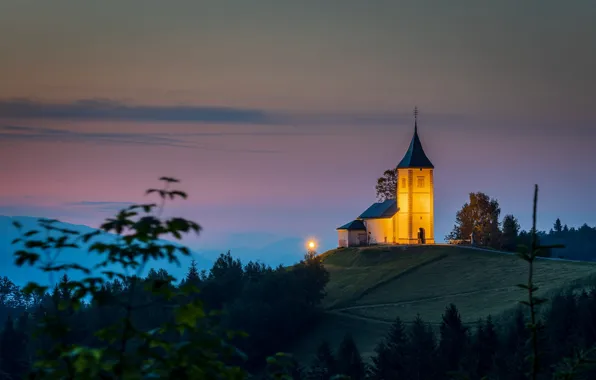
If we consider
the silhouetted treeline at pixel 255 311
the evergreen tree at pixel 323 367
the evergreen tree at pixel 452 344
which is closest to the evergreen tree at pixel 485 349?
the evergreen tree at pixel 452 344

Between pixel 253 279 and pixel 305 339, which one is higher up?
pixel 253 279

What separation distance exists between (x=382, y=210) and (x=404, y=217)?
3742 mm

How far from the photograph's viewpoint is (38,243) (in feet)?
30.8

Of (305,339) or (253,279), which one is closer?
(305,339)

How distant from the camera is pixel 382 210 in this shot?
13350 cm

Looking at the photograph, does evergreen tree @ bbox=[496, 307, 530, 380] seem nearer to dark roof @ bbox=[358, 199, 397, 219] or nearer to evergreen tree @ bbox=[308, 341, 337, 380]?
evergreen tree @ bbox=[308, 341, 337, 380]

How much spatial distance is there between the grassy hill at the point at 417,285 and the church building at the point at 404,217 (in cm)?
643

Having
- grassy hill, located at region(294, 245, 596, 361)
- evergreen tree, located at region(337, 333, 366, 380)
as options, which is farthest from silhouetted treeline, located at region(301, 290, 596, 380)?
grassy hill, located at region(294, 245, 596, 361)

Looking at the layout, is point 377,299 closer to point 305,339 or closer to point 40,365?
point 305,339

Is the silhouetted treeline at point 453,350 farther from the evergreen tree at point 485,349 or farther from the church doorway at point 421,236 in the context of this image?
the church doorway at point 421,236

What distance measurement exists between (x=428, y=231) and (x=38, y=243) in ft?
405

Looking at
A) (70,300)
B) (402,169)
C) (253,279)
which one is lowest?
(70,300)

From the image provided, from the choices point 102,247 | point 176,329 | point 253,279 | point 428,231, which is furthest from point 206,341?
point 428,231

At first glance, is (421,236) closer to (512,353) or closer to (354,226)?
(354,226)
